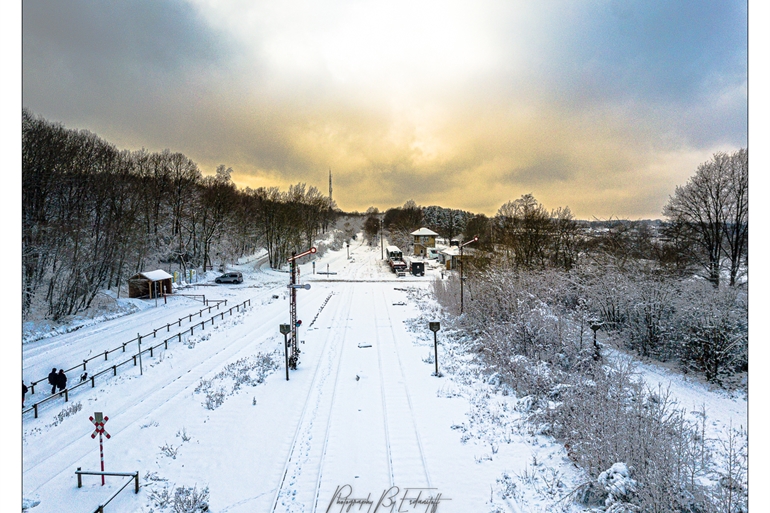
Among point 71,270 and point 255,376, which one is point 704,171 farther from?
point 71,270

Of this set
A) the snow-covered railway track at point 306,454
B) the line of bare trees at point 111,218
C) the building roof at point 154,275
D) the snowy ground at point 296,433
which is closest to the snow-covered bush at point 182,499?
the snowy ground at point 296,433

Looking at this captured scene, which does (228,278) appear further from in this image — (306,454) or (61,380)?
(306,454)

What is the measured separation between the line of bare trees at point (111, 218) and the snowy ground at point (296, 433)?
5858 millimetres

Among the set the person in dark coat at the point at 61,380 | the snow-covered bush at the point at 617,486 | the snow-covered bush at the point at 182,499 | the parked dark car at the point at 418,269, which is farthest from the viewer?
the parked dark car at the point at 418,269

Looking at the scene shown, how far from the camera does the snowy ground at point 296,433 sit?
275 inches

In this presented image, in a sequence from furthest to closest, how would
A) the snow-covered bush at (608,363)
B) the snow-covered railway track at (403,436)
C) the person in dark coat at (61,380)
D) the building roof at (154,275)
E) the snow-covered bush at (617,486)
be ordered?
the building roof at (154,275), the person in dark coat at (61,380), the snow-covered railway track at (403,436), the snow-covered bush at (608,363), the snow-covered bush at (617,486)

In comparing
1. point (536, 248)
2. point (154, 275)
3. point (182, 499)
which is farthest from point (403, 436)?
point (154, 275)

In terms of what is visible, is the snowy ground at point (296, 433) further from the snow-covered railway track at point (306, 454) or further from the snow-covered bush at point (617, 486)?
the snow-covered bush at point (617, 486)

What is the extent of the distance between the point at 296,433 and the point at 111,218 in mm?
26404

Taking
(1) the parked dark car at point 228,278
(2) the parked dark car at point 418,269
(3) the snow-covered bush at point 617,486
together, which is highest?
(2) the parked dark car at point 418,269

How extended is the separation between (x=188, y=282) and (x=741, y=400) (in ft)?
141

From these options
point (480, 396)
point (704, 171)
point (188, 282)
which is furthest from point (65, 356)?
point (704, 171)

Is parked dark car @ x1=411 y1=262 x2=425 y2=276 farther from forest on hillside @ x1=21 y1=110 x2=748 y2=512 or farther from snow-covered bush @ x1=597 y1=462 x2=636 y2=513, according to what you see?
snow-covered bush @ x1=597 y1=462 x2=636 y2=513

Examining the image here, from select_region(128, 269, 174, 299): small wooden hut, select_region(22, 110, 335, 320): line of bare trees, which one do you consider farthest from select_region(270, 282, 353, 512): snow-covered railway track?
select_region(128, 269, 174, 299): small wooden hut
